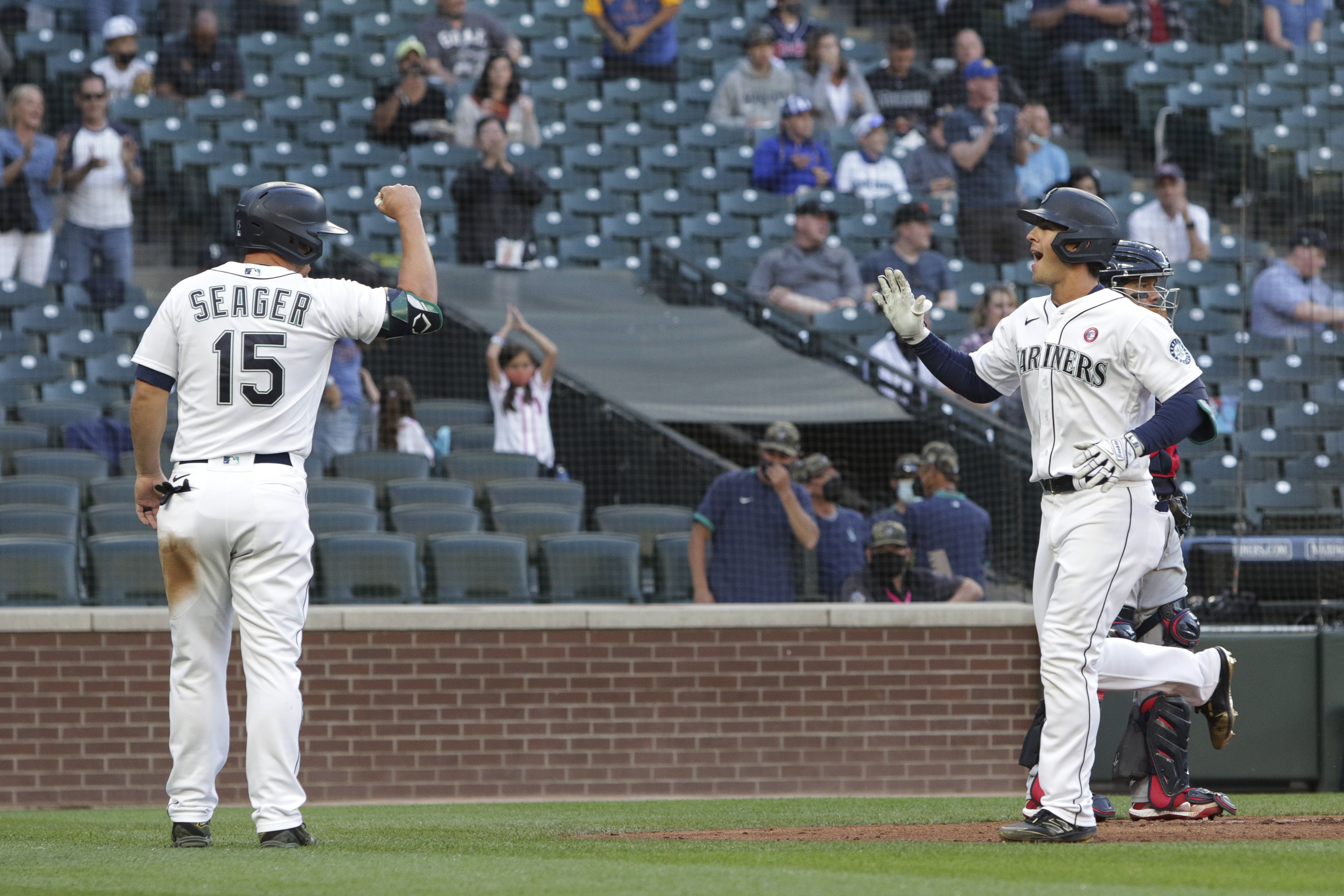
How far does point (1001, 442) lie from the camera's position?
907cm

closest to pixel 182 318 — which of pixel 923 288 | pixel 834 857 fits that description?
pixel 834 857

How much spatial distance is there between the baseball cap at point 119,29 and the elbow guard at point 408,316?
31.7 ft

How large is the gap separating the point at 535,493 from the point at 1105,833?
15.5ft

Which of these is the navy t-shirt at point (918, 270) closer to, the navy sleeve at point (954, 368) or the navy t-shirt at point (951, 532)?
the navy t-shirt at point (951, 532)

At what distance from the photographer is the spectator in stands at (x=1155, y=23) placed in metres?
15.3

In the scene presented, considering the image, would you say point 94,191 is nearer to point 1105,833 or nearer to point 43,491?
point 43,491

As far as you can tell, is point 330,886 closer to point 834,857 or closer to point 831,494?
point 834,857

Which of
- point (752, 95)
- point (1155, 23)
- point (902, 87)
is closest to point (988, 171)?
point (902, 87)

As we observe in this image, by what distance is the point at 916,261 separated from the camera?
1137 centimetres

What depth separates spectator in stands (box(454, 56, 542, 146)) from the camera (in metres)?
13.2

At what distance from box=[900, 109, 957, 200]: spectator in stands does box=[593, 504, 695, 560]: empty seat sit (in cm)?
495

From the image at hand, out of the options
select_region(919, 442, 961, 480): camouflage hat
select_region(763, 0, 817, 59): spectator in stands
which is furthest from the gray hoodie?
select_region(919, 442, 961, 480): camouflage hat

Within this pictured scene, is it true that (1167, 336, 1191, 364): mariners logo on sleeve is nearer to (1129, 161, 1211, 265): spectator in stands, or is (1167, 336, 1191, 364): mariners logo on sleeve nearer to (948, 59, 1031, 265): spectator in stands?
(948, 59, 1031, 265): spectator in stands

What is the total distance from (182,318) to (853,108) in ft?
34.3
